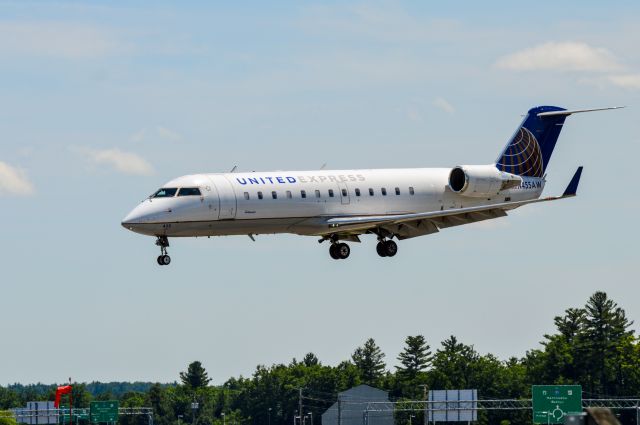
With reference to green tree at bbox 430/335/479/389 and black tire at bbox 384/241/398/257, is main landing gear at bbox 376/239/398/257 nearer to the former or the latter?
black tire at bbox 384/241/398/257

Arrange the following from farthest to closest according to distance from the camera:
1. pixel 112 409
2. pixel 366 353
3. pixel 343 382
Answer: pixel 366 353 → pixel 343 382 → pixel 112 409

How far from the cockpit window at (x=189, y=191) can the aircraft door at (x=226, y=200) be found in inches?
30.4

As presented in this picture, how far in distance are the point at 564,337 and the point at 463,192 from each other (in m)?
92.2

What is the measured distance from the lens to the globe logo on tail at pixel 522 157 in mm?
59531

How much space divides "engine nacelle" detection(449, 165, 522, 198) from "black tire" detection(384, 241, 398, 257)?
3.51 meters

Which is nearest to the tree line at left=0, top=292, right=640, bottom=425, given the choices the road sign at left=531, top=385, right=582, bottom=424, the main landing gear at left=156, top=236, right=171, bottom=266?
the road sign at left=531, top=385, right=582, bottom=424

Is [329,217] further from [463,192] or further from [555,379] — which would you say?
[555,379]

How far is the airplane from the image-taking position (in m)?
48.6

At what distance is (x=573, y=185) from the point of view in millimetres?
52406

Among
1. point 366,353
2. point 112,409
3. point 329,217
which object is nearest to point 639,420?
point 329,217

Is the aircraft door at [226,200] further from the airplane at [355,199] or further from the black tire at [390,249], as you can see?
the black tire at [390,249]

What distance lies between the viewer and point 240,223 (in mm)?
49312

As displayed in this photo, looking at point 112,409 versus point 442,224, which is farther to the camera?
point 112,409

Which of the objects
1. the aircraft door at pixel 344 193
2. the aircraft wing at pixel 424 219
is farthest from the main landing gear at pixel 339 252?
the aircraft door at pixel 344 193
